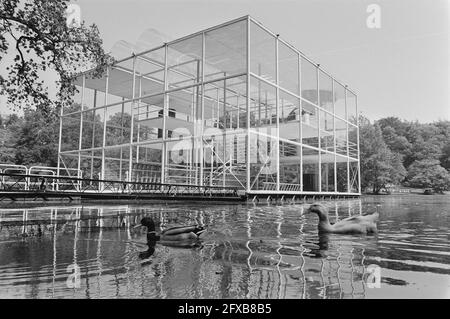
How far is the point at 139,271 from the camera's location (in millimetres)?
3256

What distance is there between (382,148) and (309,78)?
29.0m

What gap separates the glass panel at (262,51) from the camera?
58.0ft

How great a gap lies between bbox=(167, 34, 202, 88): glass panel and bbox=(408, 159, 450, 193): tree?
44.4 m

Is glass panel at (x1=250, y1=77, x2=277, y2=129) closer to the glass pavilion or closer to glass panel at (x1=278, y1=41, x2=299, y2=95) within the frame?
the glass pavilion

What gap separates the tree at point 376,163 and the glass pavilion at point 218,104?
17.7m

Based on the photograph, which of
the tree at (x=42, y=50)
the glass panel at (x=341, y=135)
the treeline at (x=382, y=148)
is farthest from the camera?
the treeline at (x=382, y=148)

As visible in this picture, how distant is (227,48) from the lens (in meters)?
19.0

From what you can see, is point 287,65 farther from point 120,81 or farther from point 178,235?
point 178,235

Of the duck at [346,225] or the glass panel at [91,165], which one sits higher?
the glass panel at [91,165]

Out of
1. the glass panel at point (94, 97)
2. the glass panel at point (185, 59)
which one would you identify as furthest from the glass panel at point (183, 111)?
the glass panel at point (94, 97)

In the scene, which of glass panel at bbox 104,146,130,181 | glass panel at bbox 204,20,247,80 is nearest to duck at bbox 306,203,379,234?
glass panel at bbox 204,20,247,80

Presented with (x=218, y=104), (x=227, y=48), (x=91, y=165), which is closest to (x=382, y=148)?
(x=218, y=104)

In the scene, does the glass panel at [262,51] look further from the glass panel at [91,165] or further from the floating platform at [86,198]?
the glass panel at [91,165]
